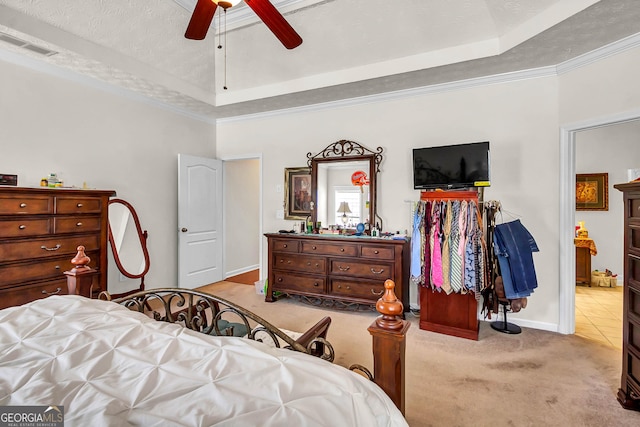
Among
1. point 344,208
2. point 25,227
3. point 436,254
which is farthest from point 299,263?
point 25,227

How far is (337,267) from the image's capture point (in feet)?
12.6

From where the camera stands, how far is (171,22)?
333 cm

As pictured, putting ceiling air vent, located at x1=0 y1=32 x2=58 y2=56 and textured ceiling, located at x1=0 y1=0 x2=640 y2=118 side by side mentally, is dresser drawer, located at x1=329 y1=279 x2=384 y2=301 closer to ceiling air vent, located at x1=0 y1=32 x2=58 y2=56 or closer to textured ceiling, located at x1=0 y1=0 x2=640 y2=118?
textured ceiling, located at x1=0 y1=0 x2=640 y2=118

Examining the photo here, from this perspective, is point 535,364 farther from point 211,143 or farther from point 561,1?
point 211,143

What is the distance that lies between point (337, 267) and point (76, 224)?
2700 mm

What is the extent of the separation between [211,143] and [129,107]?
4.48 ft

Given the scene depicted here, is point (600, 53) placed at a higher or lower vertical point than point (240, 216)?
higher

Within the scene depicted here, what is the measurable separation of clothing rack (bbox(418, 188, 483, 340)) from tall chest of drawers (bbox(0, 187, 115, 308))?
3.29 metres

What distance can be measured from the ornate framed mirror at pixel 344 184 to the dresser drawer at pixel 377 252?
1.63ft

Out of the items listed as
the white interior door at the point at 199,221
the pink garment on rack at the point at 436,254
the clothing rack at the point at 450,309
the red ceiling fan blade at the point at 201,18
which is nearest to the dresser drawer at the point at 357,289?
the clothing rack at the point at 450,309

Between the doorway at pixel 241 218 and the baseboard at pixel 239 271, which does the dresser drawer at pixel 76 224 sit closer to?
the doorway at pixel 241 218

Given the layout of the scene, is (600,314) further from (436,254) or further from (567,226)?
(436,254)

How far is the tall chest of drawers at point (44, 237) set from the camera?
2.61m

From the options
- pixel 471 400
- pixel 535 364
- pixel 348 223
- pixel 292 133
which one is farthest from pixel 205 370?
pixel 292 133
